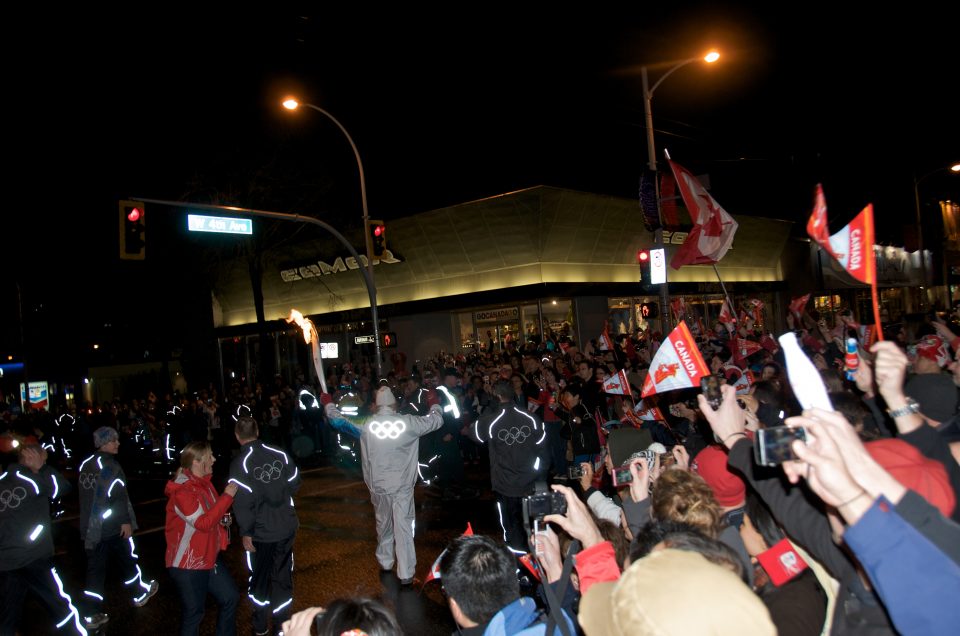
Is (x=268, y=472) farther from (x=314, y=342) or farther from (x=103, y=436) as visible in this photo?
(x=314, y=342)

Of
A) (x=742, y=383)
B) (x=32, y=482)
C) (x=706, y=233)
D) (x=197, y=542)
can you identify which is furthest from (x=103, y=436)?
(x=706, y=233)

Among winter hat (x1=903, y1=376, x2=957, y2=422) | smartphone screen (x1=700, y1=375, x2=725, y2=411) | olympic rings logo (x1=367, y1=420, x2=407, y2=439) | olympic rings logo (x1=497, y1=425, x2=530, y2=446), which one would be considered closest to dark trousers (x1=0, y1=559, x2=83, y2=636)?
olympic rings logo (x1=367, y1=420, x2=407, y2=439)

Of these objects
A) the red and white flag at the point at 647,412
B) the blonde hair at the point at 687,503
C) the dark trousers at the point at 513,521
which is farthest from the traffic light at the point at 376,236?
the blonde hair at the point at 687,503

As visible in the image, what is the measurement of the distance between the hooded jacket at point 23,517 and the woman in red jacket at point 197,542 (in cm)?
140

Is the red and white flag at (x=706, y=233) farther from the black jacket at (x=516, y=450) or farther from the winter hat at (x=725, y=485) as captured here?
the winter hat at (x=725, y=485)

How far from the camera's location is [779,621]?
2.54 meters

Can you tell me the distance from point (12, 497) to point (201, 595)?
6.50 ft

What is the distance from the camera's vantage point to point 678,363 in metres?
4.96

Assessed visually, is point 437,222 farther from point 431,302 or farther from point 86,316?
point 86,316

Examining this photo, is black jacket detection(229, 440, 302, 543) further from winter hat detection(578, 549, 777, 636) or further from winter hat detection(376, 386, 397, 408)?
winter hat detection(578, 549, 777, 636)

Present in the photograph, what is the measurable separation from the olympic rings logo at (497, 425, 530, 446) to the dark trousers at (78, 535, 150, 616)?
3.95m

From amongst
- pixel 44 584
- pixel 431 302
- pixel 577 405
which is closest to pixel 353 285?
pixel 431 302

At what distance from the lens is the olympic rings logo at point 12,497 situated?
5.63 meters

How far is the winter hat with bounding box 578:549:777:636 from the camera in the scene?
1446 mm
